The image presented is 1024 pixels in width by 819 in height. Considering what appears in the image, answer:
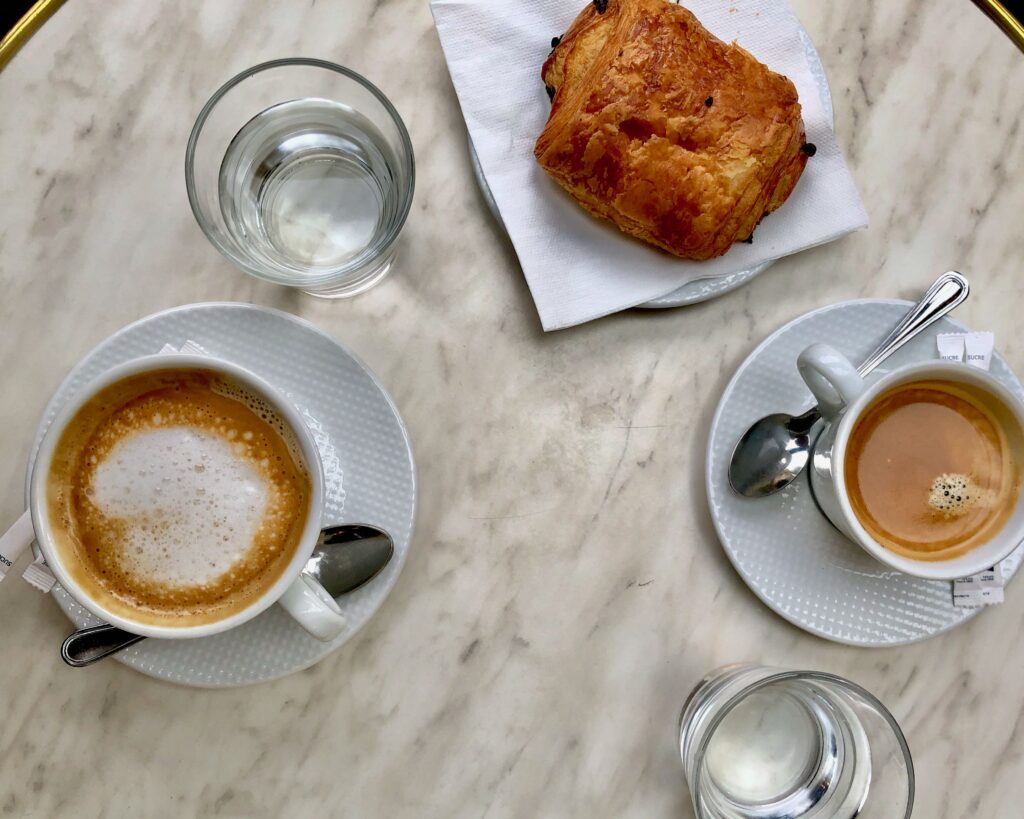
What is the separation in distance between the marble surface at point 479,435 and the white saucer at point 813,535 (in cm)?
6

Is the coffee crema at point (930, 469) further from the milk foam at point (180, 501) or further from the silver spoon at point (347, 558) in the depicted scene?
the milk foam at point (180, 501)

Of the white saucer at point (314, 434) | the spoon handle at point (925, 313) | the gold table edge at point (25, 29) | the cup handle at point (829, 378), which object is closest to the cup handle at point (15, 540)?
the white saucer at point (314, 434)

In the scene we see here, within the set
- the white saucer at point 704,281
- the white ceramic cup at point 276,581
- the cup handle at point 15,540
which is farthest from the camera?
the white saucer at point 704,281

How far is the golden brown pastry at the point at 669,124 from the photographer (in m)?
1.08

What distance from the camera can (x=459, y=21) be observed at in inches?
45.3

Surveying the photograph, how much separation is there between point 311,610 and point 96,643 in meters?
0.30

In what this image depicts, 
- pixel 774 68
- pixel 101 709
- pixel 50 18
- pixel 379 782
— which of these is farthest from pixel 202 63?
pixel 379 782

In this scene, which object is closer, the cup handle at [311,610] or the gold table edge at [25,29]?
the cup handle at [311,610]

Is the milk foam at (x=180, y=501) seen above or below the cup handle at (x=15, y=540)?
above

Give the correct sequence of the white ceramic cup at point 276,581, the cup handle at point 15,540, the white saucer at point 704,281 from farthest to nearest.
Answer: the white saucer at point 704,281 → the cup handle at point 15,540 → the white ceramic cup at point 276,581

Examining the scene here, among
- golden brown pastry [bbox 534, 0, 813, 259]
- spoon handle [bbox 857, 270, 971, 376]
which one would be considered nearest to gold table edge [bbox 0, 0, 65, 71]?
golden brown pastry [bbox 534, 0, 813, 259]

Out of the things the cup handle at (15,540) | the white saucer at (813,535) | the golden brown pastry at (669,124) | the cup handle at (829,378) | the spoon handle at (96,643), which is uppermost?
the golden brown pastry at (669,124)

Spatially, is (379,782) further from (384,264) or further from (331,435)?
(384,264)

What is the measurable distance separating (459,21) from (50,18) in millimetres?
524
